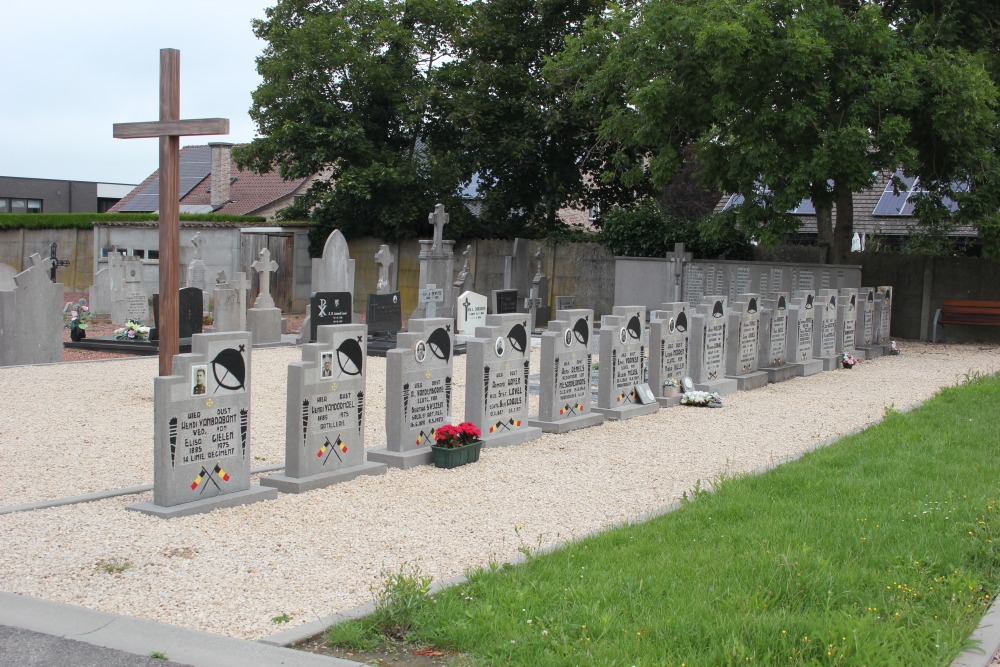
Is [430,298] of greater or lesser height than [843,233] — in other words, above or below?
below

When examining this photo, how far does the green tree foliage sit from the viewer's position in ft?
55.3

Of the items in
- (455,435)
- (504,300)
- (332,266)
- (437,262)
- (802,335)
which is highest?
(437,262)

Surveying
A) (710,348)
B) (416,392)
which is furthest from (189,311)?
(416,392)

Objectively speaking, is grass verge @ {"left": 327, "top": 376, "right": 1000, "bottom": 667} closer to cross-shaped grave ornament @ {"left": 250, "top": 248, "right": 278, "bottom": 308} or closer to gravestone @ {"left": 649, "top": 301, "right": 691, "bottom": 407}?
gravestone @ {"left": 649, "top": 301, "right": 691, "bottom": 407}

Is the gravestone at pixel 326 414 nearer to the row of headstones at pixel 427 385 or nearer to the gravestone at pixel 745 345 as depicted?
the row of headstones at pixel 427 385

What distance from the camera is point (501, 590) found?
5.06 meters

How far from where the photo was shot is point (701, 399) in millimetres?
12258

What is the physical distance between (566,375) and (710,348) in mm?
3507

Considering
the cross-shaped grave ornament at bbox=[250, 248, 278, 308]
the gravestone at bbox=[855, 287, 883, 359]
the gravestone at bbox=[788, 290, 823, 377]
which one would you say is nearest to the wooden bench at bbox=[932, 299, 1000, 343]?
the gravestone at bbox=[855, 287, 883, 359]

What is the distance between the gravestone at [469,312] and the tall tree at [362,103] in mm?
6663

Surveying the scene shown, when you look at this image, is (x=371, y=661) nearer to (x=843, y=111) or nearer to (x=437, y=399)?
(x=437, y=399)

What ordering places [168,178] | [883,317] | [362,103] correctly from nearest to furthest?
1. [168,178]
2. [883,317]
3. [362,103]

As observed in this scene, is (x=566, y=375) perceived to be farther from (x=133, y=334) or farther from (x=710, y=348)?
(x=133, y=334)

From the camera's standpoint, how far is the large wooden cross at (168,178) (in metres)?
10.5
